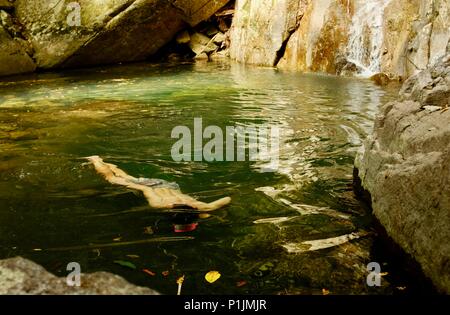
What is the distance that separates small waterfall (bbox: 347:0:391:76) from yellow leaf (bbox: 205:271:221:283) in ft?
38.5

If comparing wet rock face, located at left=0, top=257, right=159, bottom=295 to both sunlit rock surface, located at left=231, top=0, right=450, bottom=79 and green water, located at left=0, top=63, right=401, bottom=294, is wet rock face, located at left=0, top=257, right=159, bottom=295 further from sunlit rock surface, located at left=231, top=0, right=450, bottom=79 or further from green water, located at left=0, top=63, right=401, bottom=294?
sunlit rock surface, located at left=231, top=0, right=450, bottom=79

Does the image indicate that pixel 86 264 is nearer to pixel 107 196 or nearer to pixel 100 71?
pixel 107 196

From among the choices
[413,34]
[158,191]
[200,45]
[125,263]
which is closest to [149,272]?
[125,263]

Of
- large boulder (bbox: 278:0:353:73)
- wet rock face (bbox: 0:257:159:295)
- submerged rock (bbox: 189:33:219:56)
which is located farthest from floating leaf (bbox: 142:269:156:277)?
submerged rock (bbox: 189:33:219:56)

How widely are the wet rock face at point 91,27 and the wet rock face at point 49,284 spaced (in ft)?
55.8

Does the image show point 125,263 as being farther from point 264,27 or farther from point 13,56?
point 264,27

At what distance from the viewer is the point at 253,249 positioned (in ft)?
10.8

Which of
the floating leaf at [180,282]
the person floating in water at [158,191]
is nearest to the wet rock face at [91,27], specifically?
the person floating in water at [158,191]

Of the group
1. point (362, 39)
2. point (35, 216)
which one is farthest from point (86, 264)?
Answer: point (362, 39)

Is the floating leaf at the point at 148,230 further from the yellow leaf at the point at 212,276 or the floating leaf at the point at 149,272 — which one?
the yellow leaf at the point at 212,276

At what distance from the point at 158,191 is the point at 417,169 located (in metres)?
2.41

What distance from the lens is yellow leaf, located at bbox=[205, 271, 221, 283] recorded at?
2.86 meters

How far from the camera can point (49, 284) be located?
6.26 feet
